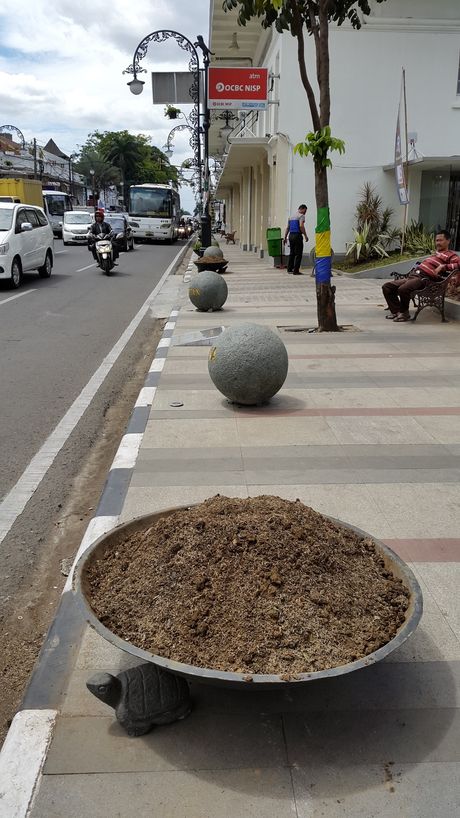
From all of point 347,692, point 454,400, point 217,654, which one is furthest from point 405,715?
point 454,400

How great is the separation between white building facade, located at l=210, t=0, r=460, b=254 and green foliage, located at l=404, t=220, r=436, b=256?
1250 millimetres

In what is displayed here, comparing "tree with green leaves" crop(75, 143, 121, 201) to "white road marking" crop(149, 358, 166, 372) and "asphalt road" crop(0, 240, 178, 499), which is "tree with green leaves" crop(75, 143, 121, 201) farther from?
"white road marking" crop(149, 358, 166, 372)

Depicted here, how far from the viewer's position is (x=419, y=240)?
19.2 m

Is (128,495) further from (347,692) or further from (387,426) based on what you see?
(387,426)

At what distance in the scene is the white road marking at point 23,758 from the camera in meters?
2.27

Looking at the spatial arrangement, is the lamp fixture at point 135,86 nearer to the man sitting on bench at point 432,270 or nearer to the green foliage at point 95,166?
the man sitting on bench at point 432,270

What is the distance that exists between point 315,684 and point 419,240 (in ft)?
60.4

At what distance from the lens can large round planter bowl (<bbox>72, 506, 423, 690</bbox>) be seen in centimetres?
232

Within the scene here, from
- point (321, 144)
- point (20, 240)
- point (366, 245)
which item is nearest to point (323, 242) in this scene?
point (321, 144)

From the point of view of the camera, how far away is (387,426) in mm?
6059

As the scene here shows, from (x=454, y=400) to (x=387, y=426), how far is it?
120 centimetres

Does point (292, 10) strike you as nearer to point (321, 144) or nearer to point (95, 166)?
point (321, 144)

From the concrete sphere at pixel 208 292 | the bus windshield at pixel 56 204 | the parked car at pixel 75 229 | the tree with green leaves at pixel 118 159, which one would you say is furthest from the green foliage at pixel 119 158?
the concrete sphere at pixel 208 292

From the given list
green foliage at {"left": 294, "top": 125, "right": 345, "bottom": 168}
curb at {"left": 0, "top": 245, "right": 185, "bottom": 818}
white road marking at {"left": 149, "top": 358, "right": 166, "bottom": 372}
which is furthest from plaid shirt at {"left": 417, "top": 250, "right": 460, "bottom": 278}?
curb at {"left": 0, "top": 245, "right": 185, "bottom": 818}
